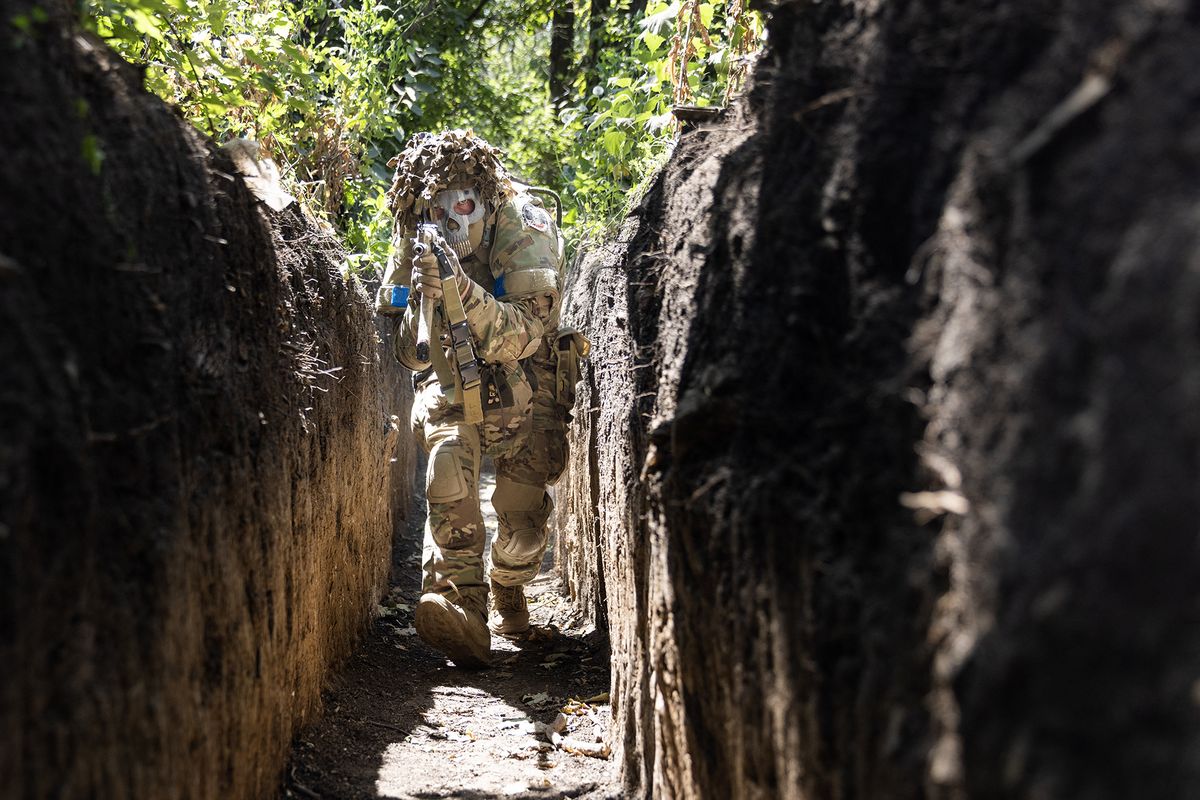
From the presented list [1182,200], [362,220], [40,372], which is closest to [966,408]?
[1182,200]

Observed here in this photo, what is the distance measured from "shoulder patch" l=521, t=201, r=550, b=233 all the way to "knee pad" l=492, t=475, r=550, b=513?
1300 millimetres

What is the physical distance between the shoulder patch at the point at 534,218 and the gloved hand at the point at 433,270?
489mm

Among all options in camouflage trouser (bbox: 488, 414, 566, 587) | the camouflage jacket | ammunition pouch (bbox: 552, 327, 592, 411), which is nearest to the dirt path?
camouflage trouser (bbox: 488, 414, 566, 587)

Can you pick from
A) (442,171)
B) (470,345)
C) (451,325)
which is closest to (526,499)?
(470,345)

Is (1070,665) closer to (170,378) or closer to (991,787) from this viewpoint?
(991,787)

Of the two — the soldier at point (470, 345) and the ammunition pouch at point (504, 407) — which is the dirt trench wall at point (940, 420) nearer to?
the soldier at point (470, 345)

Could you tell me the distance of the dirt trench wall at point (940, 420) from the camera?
1.08 m

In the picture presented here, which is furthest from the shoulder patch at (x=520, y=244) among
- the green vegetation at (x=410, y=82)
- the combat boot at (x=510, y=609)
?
the combat boot at (x=510, y=609)

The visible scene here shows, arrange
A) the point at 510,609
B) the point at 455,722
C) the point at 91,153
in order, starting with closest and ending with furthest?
the point at 91,153 < the point at 455,722 < the point at 510,609

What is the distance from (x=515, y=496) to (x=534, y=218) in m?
1.42

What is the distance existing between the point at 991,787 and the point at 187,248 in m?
1.96

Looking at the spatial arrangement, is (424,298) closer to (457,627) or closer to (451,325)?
(451,325)

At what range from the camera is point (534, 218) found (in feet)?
16.5

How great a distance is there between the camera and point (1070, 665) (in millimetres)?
1109
